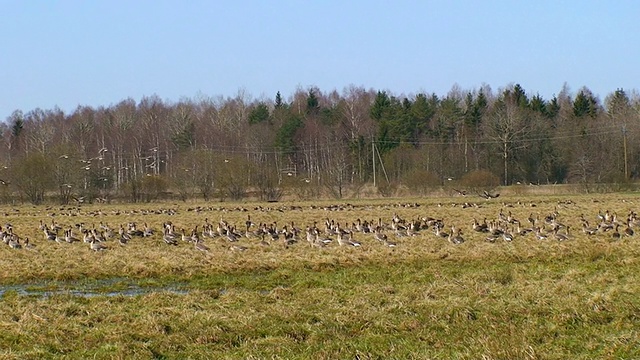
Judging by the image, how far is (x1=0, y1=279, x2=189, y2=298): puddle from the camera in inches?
589

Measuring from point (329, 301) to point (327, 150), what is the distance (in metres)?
76.1

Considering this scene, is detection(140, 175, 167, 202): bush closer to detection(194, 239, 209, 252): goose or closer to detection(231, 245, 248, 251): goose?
detection(194, 239, 209, 252): goose

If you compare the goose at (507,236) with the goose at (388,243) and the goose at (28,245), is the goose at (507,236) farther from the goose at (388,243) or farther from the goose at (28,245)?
the goose at (28,245)

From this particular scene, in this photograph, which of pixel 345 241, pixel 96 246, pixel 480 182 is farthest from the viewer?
pixel 480 182

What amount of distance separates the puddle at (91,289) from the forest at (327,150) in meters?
36.3

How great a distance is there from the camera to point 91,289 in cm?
1577

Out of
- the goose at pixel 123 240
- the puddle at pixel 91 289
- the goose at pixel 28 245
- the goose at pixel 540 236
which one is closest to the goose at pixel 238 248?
the goose at pixel 123 240

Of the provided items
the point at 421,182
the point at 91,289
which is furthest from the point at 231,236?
the point at 421,182

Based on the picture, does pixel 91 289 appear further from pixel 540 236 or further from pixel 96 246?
pixel 540 236

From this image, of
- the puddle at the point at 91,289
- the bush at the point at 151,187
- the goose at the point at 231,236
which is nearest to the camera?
the puddle at the point at 91,289

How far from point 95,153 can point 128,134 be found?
6039 millimetres

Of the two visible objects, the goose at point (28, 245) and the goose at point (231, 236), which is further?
the goose at point (231, 236)

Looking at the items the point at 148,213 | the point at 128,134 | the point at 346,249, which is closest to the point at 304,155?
the point at 128,134

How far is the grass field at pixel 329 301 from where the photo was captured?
9.53 metres
